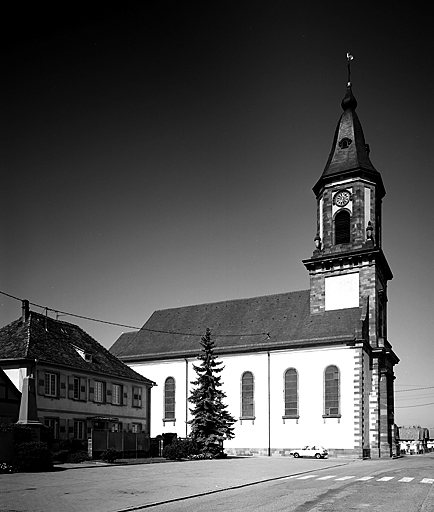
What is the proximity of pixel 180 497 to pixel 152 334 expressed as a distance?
49.6 metres

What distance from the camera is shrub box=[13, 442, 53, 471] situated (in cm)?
2692

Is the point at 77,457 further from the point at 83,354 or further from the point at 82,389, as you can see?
the point at 83,354

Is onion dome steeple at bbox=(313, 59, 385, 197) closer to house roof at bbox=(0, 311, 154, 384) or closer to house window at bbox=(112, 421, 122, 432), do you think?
house roof at bbox=(0, 311, 154, 384)

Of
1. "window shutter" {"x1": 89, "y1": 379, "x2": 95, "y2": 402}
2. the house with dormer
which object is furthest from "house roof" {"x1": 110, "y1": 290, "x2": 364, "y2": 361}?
"window shutter" {"x1": 89, "y1": 379, "x2": 95, "y2": 402}

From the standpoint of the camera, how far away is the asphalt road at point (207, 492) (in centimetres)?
1572

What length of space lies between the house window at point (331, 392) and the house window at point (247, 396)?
6896 millimetres

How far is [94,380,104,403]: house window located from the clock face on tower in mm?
26043

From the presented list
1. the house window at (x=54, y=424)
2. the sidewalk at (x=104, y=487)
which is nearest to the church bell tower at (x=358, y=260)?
the house window at (x=54, y=424)

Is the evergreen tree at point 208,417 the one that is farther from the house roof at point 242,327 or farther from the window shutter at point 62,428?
the window shutter at point 62,428

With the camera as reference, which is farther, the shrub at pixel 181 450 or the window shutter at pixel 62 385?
the window shutter at pixel 62 385

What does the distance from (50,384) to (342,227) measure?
94.8ft

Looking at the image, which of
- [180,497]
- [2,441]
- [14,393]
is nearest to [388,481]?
[180,497]

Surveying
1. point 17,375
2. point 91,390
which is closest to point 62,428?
point 91,390

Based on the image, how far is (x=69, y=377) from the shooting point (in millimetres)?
43219
